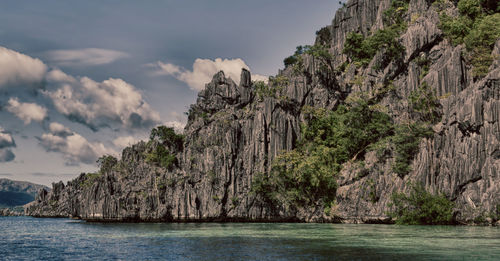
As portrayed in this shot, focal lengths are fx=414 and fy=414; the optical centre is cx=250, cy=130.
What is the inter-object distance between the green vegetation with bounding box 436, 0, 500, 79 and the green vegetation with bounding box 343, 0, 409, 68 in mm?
8224

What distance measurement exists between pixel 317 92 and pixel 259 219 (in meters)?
27.5

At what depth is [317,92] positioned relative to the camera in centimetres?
8138

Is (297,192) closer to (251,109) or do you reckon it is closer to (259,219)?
(259,219)

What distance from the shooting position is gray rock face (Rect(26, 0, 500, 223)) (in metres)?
50.3

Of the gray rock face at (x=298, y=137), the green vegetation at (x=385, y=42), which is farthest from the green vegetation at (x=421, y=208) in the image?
the green vegetation at (x=385, y=42)

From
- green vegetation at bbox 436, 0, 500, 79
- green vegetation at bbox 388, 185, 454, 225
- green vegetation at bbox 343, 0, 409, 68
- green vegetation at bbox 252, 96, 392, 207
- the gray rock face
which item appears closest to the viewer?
the gray rock face

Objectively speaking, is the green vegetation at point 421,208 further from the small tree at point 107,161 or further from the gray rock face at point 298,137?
the small tree at point 107,161

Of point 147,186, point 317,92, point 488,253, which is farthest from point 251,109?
point 488,253

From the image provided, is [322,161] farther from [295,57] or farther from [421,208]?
[295,57]

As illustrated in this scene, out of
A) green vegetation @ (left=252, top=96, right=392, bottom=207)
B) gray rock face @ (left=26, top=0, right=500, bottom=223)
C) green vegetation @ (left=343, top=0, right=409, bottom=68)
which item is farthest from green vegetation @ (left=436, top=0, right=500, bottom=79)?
green vegetation @ (left=252, top=96, right=392, bottom=207)

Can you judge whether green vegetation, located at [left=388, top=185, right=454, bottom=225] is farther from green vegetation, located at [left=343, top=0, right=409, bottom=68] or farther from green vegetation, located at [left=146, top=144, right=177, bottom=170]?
green vegetation, located at [left=146, top=144, right=177, bottom=170]

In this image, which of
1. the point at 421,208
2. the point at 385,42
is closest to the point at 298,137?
the point at 385,42

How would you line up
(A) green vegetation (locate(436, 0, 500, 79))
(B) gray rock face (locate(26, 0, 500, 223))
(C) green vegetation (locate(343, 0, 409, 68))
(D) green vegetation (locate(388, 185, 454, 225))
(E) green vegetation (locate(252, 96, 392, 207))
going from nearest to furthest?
1. (B) gray rock face (locate(26, 0, 500, 223))
2. (D) green vegetation (locate(388, 185, 454, 225))
3. (A) green vegetation (locate(436, 0, 500, 79))
4. (E) green vegetation (locate(252, 96, 392, 207))
5. (C) green vegetation (locate(343, 0, 409, 68))

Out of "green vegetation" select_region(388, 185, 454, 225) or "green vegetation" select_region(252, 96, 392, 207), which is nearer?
"green vegetation" select_region(388, 185, 454, 225)
